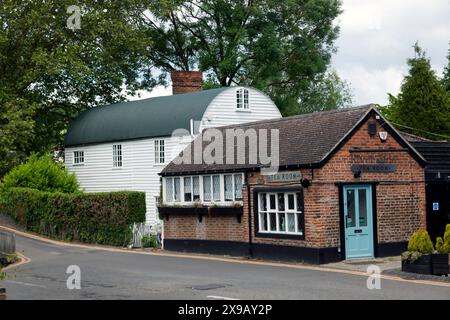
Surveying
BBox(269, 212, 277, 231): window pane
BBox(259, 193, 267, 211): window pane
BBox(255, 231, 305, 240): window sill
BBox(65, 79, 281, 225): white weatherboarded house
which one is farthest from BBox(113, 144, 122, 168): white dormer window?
BBox(269, 212, 277, 231): window pane

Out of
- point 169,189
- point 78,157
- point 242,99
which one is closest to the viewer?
point 169,189

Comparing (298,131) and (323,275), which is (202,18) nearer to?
(298,131)

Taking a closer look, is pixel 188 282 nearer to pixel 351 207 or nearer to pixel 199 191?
pixel 351 207

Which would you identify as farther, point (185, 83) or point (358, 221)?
point (185, 83)

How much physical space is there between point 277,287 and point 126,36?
35.9 metres

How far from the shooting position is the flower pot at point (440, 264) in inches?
787

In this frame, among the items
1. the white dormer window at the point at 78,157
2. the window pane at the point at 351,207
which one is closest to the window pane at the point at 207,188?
the window pane at the point at 351,207

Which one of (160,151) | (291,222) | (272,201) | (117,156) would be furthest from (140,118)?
(291,222)

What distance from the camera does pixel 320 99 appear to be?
62188mm

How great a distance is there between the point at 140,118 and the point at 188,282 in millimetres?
21892

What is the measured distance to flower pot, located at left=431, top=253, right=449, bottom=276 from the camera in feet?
65.6

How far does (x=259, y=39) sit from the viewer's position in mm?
55344

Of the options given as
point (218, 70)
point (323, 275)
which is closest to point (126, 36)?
point (218, 70)

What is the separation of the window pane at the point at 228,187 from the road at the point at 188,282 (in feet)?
8.72
